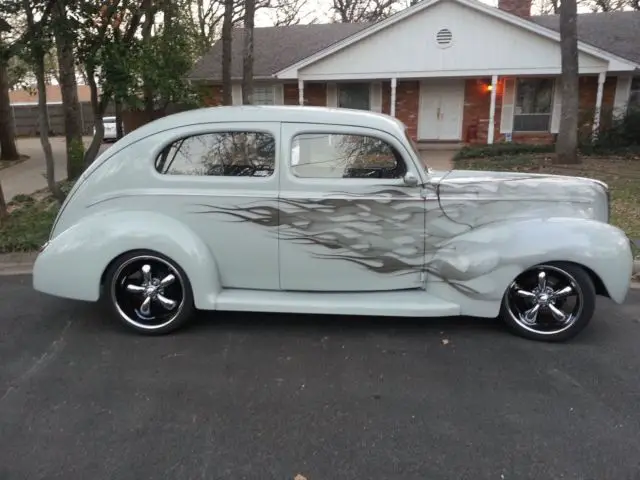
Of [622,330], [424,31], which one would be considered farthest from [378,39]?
[622,330]

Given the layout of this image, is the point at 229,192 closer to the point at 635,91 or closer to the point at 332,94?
the point at 332,94

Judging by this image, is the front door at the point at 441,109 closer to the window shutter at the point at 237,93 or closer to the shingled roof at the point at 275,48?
the shingled roof at the point at 275,48

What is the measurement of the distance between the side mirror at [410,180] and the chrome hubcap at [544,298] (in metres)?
1.08

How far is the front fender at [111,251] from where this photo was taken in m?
3.91

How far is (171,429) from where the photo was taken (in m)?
2.84

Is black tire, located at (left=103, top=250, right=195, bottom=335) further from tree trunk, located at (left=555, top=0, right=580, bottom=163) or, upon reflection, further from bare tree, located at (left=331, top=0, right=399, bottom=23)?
bare tree, located at (left=331, top=0, right=399, bottom=23)

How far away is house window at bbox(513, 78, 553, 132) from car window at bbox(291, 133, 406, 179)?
17.6 metres

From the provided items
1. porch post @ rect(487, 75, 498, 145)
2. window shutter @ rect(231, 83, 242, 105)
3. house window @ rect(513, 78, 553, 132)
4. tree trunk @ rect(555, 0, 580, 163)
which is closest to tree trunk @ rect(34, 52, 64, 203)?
tree trunk @ rect(555, 0, 580, 163)

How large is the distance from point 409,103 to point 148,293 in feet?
60.3

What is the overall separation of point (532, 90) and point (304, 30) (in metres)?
10.4

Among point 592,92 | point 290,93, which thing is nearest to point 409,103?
point 290,93

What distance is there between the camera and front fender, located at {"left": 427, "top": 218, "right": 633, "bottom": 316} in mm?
3707

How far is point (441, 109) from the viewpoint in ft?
67.1

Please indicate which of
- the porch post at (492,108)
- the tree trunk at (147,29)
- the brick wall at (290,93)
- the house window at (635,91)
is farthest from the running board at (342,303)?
the house window at (635,91)
